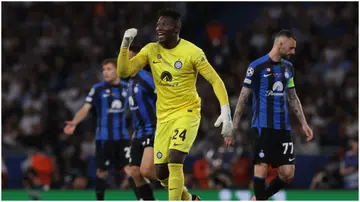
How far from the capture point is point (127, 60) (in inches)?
353

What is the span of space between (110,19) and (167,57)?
42.6 ft

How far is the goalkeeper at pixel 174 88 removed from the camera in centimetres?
913

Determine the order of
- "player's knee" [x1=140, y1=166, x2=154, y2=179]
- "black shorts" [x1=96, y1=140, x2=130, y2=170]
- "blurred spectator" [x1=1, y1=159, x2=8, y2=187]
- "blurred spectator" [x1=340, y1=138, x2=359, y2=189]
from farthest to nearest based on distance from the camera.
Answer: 1. "blurred spectator" [x1=1, y1=159, x2=8, y2=187]
2. "blurred spectator" [x1=340, y1=138, x2=359, y2=189]
3. "black shorts" [x1=96, y1=140, x2=130, y2=170]
4. "player's knee" [x1=140, y1=166, x2=154, y2=179]

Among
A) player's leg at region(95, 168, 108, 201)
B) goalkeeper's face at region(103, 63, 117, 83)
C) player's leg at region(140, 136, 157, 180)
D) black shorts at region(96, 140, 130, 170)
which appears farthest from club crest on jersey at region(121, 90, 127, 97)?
player's leg at region(140, 136, 157, 180)

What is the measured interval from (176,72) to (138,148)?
2.26 meters

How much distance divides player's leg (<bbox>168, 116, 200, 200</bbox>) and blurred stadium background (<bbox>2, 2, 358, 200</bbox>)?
4943 millimetres

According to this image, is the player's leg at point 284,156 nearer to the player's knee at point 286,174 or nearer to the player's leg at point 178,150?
the player's knee at point 286,174

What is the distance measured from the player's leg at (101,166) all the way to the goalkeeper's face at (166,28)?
400 cm

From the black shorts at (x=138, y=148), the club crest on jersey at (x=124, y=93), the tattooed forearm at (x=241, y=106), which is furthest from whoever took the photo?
the club crest on jersey at (x=124, y=93)

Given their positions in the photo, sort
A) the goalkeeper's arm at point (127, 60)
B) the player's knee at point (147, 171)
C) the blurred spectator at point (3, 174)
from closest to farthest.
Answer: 1. the goalkeeper's arm at point (127, 60)
2. the player's knee at point (147, 171)
3. the blurred spectator at point (3, 174)

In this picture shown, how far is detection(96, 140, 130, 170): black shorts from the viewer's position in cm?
1291

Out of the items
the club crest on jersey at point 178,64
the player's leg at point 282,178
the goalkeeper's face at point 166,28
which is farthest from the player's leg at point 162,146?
the player's leg at point 282,178

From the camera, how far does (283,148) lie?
417 inches

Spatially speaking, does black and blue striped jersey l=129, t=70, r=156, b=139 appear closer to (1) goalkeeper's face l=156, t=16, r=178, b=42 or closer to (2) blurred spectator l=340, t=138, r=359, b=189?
(1) goalkeeper's face l=156, t=16, r=178, b=42
